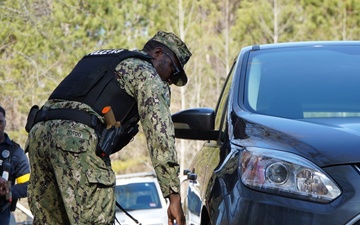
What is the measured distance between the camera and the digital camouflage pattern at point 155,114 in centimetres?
415

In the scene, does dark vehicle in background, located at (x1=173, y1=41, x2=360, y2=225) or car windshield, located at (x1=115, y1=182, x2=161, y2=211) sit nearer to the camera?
dark vehicle in background, located at (x1=173, y1=41, x2=360, y2=225)

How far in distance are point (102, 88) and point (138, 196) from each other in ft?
48.6

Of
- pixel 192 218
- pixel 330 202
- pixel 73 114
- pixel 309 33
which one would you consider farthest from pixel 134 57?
pixel 309 33

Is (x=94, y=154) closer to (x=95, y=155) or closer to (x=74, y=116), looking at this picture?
(x=95, y=155)

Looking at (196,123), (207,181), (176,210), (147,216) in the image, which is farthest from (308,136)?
(147,216)

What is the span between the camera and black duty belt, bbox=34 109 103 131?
423 cm

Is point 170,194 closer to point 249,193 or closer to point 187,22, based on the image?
point 249,193

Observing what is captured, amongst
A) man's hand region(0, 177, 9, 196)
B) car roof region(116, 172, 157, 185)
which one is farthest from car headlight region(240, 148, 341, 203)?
car roof region(116, 172, 157, 185)

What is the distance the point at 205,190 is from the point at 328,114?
0.70 m

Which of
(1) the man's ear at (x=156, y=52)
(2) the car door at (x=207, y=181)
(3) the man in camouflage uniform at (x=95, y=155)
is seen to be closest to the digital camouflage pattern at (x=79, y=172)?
(3) the man in camouflage uniform at (x=95, y=155)

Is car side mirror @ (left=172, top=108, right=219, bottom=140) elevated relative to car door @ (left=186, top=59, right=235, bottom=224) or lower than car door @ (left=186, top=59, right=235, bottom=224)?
elevated

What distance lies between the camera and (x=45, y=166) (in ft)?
14.3

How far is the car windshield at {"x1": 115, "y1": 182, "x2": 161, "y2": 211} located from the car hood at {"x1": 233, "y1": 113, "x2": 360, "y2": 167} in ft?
47.7

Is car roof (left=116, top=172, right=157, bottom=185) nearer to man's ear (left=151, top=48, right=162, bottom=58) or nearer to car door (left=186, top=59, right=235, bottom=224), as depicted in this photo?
car door (left=186, top=59, right=235, bottom=224)
